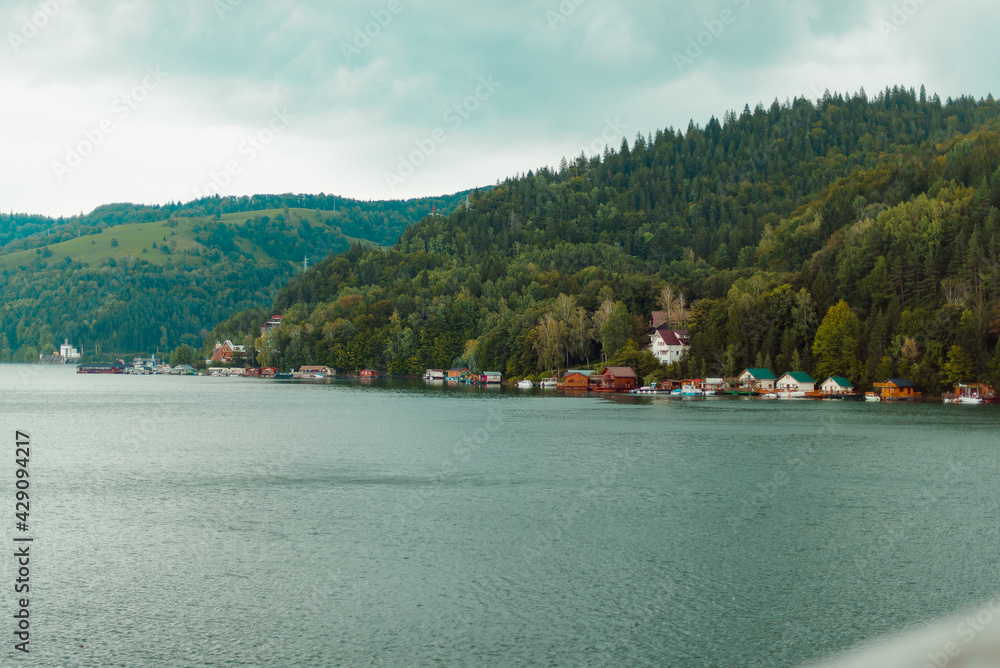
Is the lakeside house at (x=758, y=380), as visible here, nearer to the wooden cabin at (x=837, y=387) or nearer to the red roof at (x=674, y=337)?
the wooden cabin at (x=837, y=387)

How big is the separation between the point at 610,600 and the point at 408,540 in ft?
29.1

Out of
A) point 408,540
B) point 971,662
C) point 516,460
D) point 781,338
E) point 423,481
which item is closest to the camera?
point 971,662

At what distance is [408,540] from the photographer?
28344 mm

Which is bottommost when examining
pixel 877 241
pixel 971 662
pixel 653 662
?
pixel 653 662

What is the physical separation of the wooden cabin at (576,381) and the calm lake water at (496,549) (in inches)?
3083

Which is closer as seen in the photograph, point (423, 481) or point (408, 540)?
point (408, 540)

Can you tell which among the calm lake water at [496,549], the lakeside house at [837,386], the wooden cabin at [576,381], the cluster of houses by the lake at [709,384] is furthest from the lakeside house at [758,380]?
the calm lake water at [496,549]

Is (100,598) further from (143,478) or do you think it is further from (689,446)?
(689,446)

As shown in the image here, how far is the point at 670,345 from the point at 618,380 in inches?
502

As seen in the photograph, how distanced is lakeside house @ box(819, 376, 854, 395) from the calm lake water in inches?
2147

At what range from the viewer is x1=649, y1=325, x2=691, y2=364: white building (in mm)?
137375

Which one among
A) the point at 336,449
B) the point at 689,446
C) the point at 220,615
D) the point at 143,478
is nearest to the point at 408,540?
the point at 220,615

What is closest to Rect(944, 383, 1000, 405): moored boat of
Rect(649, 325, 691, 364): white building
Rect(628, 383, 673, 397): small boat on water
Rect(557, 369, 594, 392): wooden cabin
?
Rect(628, 383, 673, 397): small boat on water

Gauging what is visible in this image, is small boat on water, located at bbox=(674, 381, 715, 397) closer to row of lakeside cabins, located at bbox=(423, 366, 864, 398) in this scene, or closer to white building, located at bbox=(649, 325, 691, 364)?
row of lakeside cabins, located at bbox=(423, 366, 864, 398)
